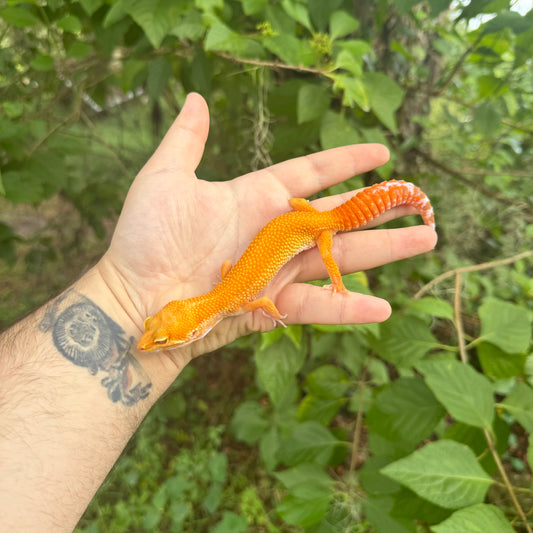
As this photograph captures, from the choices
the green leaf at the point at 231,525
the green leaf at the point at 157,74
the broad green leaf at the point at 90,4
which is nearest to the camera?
the broad green leaf at the point at 90,4

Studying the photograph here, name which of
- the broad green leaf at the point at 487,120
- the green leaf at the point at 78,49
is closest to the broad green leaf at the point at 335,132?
the broad green leaf at the point at 487,120

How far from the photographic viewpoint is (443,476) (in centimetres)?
176

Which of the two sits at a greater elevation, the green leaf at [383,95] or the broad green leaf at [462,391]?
the green leaf at [383,95]

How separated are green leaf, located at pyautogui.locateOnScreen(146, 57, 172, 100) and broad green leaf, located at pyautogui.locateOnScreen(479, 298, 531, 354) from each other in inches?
108

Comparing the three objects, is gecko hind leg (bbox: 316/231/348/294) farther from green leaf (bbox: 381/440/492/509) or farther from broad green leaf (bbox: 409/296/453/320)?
green leaf (bbox: 381/440/492/509)

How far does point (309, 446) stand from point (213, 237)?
5.44ft

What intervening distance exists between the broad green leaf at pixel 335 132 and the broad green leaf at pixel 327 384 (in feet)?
5.44

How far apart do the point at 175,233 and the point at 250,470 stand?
308cm

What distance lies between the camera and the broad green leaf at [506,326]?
2.20m

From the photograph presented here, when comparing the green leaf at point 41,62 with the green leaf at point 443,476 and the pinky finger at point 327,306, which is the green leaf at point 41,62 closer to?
the pinky finger at point 327,306

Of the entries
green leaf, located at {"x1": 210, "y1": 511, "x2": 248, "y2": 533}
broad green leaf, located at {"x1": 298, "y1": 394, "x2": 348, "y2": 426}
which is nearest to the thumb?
broad green leaf, located at {"x1": 298, "y1": 394, "x2": 348, "y2": 426}

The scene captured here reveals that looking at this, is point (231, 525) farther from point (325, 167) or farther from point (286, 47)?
point (286, 47)

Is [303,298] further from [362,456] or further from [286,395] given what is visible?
[362,456]

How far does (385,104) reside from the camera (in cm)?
255
